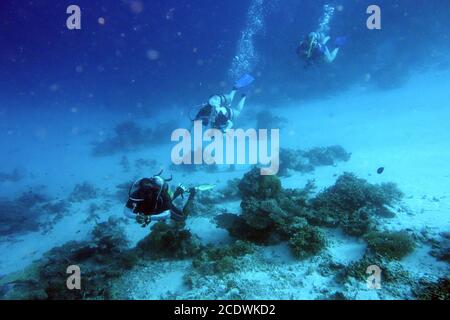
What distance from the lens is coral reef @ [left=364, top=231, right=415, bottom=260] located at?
19.0 feet

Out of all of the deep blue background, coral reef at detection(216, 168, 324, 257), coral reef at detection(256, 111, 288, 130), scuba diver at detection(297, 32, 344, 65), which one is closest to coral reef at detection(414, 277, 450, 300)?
coral reef at detection(216, 168, 324, 257)

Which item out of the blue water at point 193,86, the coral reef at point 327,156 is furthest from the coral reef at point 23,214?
the coral reef at point 327,156

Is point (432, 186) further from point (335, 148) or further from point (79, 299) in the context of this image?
point (79, 299)

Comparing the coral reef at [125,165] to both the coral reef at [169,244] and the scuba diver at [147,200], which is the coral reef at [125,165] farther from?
the scuba diver at [147,200]

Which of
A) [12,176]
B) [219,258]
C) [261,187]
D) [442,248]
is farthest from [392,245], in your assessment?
[12,176]

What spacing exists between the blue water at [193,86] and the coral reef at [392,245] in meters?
1.27

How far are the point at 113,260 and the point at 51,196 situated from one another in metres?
11.0

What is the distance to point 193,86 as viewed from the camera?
38.5 meters

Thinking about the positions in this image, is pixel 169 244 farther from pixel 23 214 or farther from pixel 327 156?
pixel 23 214

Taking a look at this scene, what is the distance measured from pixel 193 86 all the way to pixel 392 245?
35.3m

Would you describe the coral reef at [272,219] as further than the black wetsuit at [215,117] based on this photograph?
No

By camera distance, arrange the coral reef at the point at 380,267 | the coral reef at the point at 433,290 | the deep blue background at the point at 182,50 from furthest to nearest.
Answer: the deep blue background at the point at 182,50
the coral reef at the point at 380,267
the coral reef at the point at 433,290

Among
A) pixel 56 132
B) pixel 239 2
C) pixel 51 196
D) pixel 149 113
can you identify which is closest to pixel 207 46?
pixel 239 2

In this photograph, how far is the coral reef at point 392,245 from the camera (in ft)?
19.0
